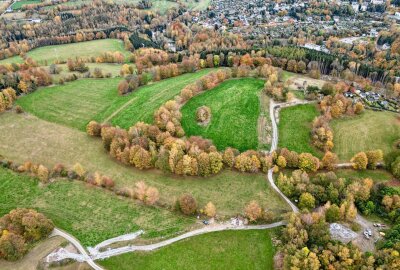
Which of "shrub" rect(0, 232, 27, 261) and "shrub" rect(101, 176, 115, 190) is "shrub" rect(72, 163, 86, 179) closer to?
"shrub" rect(101, 176, 115, 190)

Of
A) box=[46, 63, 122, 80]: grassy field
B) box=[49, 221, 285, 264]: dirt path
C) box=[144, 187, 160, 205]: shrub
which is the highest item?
box=[46, 63, 122, 80]: grassy field

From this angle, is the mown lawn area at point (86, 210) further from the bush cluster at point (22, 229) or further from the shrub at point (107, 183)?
the bush cluster at point (22, 229)

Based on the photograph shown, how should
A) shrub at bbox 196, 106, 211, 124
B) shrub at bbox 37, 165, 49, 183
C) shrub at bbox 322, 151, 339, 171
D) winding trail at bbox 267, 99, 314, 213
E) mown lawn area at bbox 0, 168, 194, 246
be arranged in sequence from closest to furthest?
1. mown lawn area at bbox 0, 168, 194, 246
2. winding trail at bbox 267, 99, 314, 213
3. shrub at bbox 37, 165, 49, 183
4. shrub at bbox 322, 151, 339, 171
5. shrub at bbox 196, 106, 211, 124

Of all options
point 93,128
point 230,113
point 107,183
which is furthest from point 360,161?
point 93,128

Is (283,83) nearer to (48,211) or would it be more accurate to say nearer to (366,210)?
(366,210)

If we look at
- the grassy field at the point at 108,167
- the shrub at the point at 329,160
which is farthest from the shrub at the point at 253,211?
the shrub at the point at 329,160

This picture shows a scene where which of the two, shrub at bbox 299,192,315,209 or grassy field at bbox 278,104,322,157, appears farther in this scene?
grassy field at bbox 278,104,322,157

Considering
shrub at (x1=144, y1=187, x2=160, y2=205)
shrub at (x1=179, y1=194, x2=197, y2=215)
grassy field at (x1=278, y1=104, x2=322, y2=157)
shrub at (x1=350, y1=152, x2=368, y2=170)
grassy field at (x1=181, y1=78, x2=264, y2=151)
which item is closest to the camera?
shrub at (x1=179, y1=194, x2=197, y2=215)

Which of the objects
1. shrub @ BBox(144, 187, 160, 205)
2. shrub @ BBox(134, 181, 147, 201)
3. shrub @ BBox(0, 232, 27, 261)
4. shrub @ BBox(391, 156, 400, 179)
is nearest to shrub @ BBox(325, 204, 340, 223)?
shrub @ BBox(391, 156, 400, 179)
